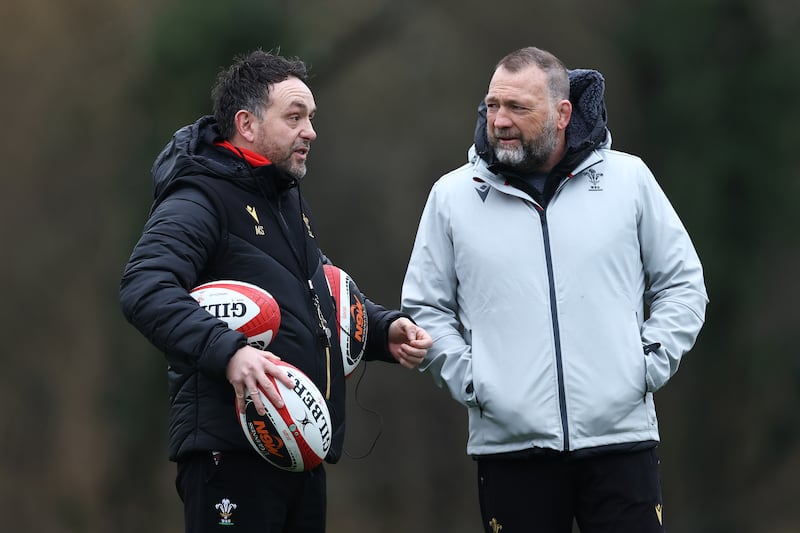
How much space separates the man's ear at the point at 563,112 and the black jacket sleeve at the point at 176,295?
1205 mm

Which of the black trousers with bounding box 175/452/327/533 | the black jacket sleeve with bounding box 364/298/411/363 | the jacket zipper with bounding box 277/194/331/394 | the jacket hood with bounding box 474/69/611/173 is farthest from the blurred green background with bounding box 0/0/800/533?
the black trousers with bounding box 175/452/327/533

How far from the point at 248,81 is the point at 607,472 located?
5.14ft

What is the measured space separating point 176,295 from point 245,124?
688 millimetres

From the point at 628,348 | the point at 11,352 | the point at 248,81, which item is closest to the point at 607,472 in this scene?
the point at 628,348

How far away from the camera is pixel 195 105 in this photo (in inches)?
376

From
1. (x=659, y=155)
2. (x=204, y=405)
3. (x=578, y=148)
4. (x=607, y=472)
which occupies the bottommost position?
(x=607, y=472)

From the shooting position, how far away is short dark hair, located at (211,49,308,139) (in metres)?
3.67

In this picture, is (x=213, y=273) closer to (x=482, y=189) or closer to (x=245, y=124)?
(x=245, y=124)

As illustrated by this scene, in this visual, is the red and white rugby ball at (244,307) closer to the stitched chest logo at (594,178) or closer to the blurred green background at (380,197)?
the stitched chest logo at (594,178)

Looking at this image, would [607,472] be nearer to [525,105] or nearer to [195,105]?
[525,105]

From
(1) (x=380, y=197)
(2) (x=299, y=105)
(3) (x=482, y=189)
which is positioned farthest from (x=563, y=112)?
(1) (x=380, y=197)

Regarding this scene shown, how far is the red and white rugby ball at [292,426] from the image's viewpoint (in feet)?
10.8

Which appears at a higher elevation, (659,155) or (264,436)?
(659,155)

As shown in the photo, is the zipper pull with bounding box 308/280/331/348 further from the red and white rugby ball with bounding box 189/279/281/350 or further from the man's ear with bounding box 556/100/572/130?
the man's ear with bounding box 556/100/572/130
